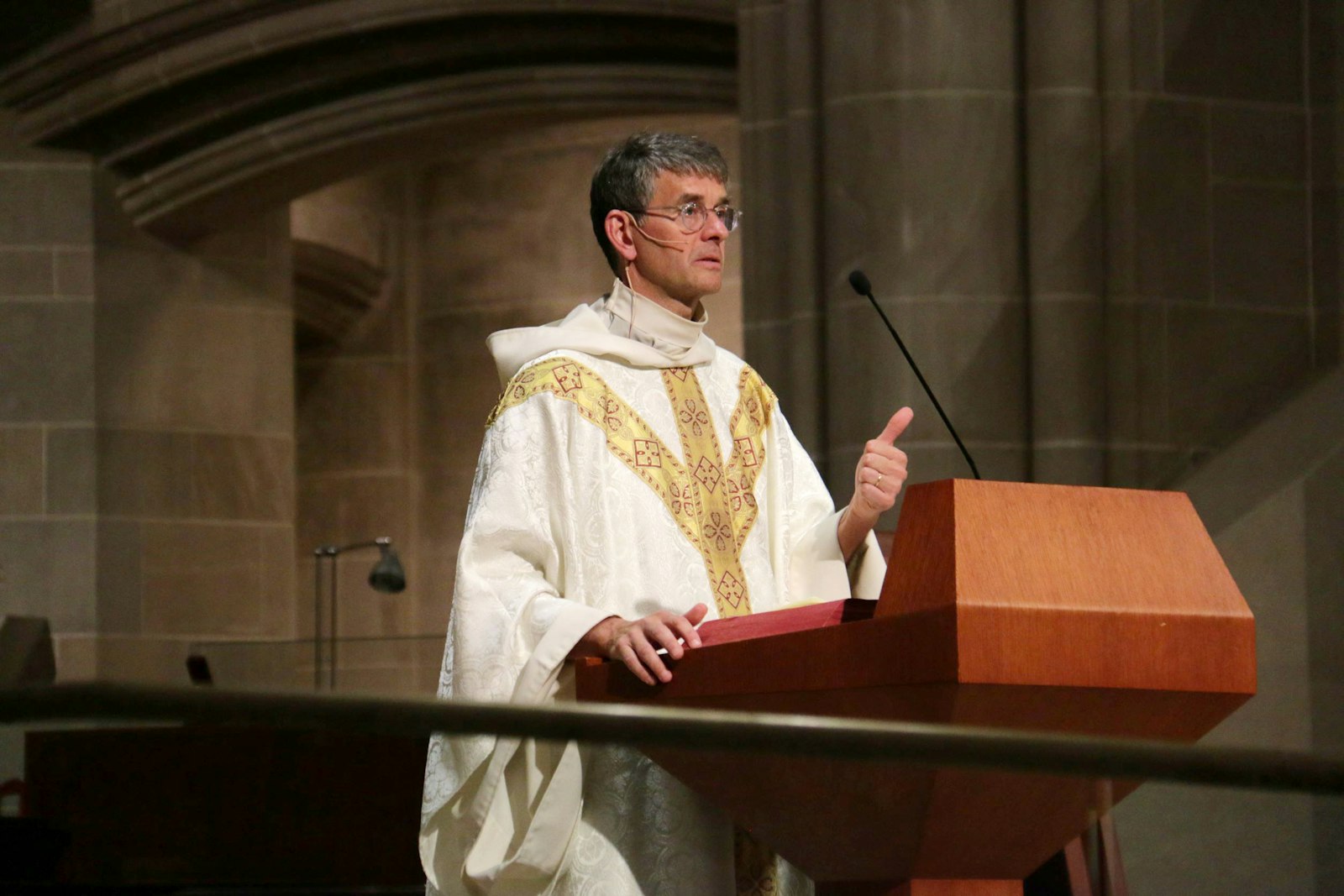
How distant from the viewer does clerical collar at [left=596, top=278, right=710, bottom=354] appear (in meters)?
2.96

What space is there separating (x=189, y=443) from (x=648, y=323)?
5636mm

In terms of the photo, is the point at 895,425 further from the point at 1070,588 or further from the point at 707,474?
the point at 1070,588

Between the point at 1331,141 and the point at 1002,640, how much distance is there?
4.16m

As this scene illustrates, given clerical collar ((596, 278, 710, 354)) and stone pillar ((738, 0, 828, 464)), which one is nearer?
clerical collar ((596, 278, 710, 354))

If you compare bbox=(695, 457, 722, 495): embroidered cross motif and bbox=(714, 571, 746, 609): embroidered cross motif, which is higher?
bbox=(695, 457, 722, 495): embroidered cross motif

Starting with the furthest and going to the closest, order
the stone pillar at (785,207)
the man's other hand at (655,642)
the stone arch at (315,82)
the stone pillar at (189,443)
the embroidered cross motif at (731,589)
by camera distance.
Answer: the stone pillar at (189,443) < the stone arch at (315,82) < the stone pillar at (785,207) < the embroidered cross motif at (731,589) < the man's other hand at (655,642)

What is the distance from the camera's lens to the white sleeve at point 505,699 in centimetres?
254

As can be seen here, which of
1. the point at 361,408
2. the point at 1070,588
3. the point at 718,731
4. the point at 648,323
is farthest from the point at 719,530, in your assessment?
the point at 361,408

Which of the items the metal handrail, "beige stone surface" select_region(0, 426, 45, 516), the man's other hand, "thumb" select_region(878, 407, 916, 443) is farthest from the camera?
"beige stone surface" select_region(0, 426, 45, 516)

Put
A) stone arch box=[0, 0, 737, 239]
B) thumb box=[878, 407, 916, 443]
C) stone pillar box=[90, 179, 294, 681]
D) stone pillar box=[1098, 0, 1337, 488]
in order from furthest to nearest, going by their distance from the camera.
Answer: stone pillar box=[90, 179, 294, 681] → stone arch box=[0, 0, 737, 239] → stone pillar box=[1098, 0, 1337, 488] → thumb box=[878, 407, 916, 443]

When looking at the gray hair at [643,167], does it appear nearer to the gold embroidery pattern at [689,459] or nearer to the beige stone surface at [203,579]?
the gold embroidery pattern at [689,459]

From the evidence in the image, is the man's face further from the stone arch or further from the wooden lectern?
the stone arch

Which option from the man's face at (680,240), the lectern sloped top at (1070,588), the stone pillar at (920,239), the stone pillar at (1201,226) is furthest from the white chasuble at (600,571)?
the stone pillar at (1201,226)

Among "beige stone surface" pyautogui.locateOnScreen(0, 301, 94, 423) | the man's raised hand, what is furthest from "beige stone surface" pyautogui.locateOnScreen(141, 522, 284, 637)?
the man's raised hand
